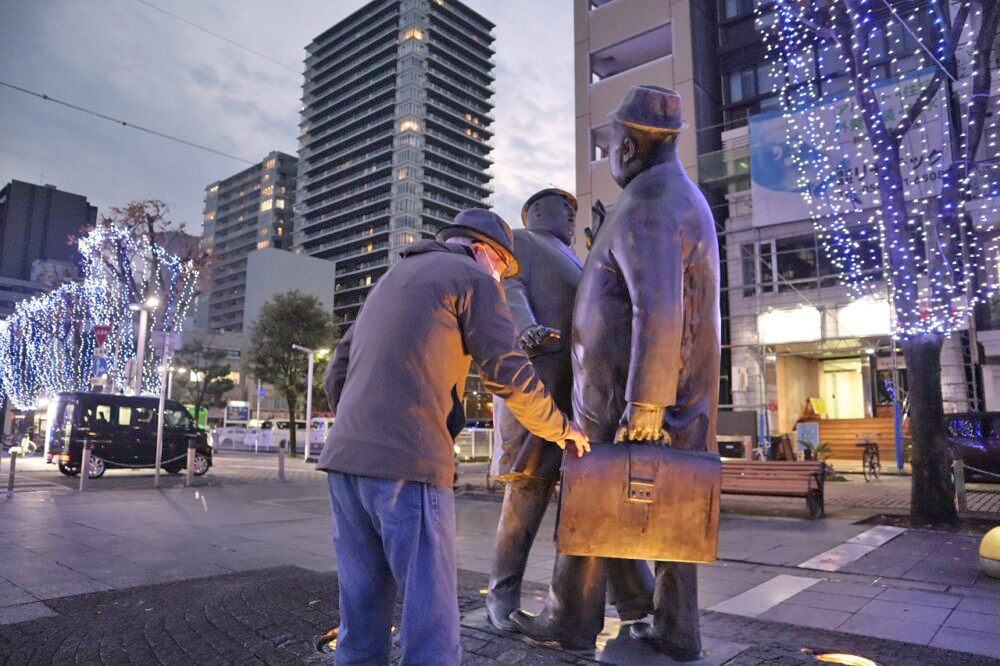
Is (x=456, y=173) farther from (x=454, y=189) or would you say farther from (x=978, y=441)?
(x=978, y=441)

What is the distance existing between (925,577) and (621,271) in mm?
4444

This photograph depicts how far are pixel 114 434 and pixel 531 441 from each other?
54.8 feet

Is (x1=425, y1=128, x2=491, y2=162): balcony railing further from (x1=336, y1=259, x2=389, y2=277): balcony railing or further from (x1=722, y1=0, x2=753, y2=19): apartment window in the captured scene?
(x1=722, y1=0, x2=753, y2=19): apartment window

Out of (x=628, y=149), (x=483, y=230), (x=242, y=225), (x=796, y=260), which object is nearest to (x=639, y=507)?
(x=483, y=230)

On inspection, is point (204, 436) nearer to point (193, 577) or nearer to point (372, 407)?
point (193, 577)

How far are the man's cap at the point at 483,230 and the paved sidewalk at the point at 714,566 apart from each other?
7.25ft

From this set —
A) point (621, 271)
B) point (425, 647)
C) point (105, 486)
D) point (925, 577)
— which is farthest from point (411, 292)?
point (105, 486)

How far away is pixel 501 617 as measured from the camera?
11.4ft

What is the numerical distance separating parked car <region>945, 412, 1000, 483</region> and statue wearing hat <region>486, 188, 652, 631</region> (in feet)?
43.6

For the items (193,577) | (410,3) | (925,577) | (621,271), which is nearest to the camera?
(621,271)

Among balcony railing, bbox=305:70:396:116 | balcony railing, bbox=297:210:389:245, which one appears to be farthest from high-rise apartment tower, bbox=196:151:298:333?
balcony railing, bbox=305:70:396:116

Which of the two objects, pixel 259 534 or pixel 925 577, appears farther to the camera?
pixel 259 534

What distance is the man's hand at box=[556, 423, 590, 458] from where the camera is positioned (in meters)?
2.53

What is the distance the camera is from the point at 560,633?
310 cm
